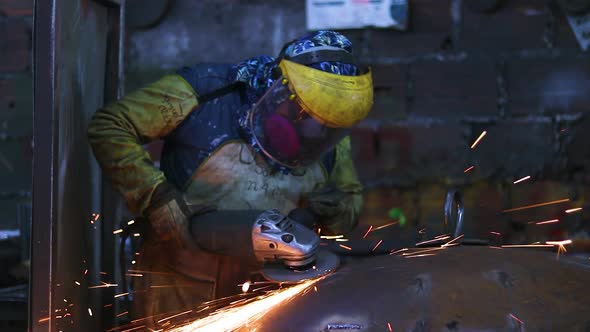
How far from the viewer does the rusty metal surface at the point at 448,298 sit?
93.9 inches

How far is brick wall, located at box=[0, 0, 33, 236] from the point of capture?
218 inches

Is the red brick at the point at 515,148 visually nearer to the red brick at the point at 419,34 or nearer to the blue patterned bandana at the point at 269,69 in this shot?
the red brick at the point at 419,34

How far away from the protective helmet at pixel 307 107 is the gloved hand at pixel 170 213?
370 millimetres

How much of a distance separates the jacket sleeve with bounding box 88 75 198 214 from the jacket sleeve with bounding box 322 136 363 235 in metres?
0.69

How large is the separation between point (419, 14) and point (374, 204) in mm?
1003

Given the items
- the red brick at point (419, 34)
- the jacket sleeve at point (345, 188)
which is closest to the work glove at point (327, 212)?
the jacket sleeve at point (345, 188)

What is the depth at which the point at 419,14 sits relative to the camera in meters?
5.15

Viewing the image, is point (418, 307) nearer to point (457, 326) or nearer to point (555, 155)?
point (457, 326)

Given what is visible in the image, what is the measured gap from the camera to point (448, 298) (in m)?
2.45

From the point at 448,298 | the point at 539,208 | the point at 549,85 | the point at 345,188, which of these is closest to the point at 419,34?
the point at 549,85

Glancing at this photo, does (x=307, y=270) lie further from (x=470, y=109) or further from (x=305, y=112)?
(x=470, y=109)

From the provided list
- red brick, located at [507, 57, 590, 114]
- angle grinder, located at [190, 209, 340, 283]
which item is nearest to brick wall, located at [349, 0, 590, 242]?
red brick, located at [507, 57, 590, 114]

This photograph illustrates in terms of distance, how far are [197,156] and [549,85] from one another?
2.22 m

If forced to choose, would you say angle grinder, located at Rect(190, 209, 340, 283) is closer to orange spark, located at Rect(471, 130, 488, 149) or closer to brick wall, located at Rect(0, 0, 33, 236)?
orange spark, located at Rect(471, 130, 488, 149)
